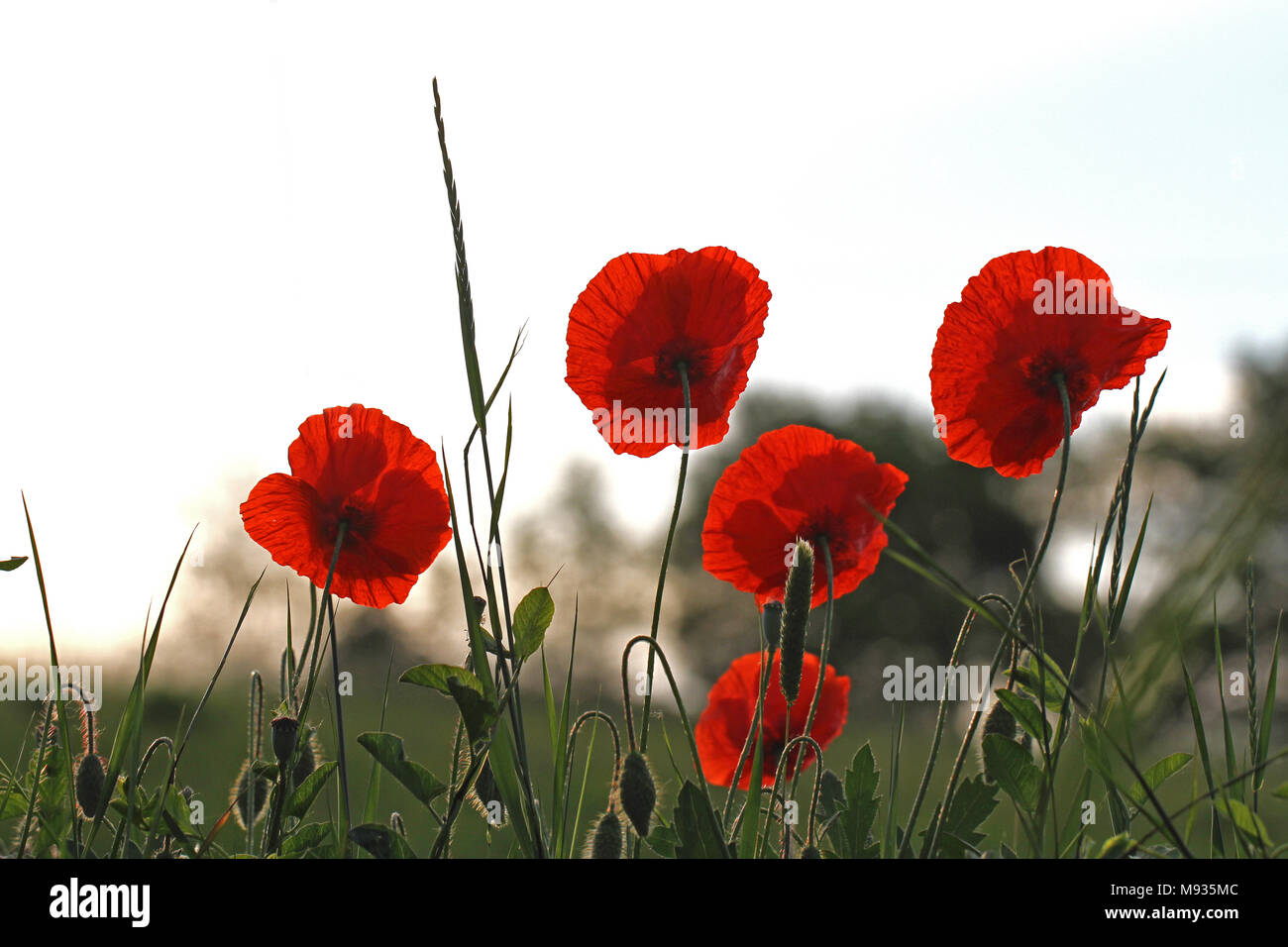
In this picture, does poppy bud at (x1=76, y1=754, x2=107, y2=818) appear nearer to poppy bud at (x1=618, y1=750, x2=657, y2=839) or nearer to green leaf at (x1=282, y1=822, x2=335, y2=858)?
green leaf at (x1=282, y1=822, x2=335, y2=858)

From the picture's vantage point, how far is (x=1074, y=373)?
182 centimetres

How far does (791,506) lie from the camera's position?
1.96 meters

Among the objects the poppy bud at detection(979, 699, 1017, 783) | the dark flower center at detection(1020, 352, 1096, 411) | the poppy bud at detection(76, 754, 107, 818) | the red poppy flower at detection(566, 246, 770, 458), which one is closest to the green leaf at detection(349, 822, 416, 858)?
the poppy bud at detection(76, 754, 107, 818)

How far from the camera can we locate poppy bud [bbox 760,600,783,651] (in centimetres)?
166

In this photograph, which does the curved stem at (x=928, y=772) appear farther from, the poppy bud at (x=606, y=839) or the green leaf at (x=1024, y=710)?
the poppy bud at (x=606, y=839)

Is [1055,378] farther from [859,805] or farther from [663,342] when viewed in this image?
[859,805]

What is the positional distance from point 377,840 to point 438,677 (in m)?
0.24

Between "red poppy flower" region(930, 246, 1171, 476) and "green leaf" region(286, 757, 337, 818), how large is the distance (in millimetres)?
1265

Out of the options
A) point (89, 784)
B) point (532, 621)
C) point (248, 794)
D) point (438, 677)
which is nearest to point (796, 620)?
→ point (532, 621)

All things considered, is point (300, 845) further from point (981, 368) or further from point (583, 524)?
point (583, 524)

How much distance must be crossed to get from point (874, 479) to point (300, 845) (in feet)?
4.04

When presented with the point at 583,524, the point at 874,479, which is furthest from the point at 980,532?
the point at 874,479

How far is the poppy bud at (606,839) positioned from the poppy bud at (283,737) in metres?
0.48

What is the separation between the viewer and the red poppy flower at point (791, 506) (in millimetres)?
1936
